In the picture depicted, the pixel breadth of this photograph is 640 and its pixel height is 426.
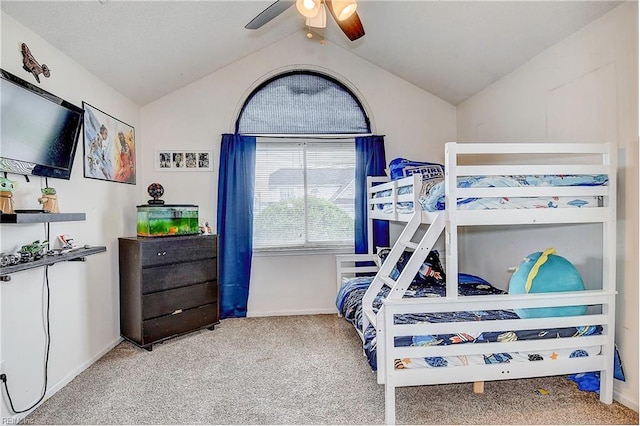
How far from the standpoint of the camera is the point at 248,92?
3.96 metres

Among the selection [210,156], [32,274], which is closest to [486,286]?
[210,156]

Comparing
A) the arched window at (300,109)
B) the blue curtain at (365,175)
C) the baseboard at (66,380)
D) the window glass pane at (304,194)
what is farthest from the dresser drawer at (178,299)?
the arched window at (300,109)

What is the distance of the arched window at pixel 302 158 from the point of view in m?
4.00

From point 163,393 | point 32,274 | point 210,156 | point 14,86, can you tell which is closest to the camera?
point 14,86

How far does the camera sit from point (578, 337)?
2.07 m

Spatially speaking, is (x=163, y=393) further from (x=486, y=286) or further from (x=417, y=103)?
(x=417, y=103)

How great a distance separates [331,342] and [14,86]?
269 centimetres

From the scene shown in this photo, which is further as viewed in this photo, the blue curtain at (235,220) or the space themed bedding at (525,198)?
the blue curtain at (235,220)

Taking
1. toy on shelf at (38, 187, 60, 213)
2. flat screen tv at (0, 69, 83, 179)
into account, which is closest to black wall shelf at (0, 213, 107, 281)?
toy on shelf at (38, 187, 60, 213)

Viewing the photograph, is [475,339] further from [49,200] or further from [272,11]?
[49,200]

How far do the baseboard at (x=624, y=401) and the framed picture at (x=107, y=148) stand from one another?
3.67 m

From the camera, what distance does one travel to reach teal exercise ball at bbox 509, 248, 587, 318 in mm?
2104

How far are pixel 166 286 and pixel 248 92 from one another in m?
2.09

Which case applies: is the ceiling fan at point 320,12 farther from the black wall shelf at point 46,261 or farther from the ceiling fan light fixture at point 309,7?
the black wall shelf at point 46,261
